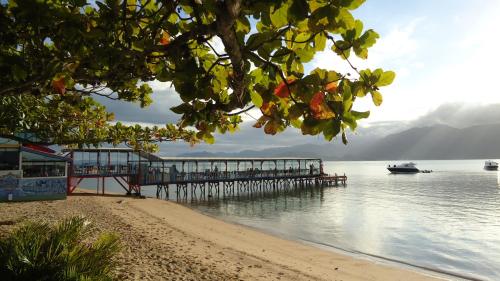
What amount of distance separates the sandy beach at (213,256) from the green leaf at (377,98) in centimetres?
620

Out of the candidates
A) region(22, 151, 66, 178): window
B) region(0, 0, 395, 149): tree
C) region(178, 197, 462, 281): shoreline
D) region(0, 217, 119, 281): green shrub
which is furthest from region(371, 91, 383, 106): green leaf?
region(22, 151, 66, 178): window

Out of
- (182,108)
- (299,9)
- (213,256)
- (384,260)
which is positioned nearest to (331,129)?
(299,9)

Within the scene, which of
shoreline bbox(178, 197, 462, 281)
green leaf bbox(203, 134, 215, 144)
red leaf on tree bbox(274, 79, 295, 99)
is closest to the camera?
red leaf on tree bbox(274, 79, 295, 99)

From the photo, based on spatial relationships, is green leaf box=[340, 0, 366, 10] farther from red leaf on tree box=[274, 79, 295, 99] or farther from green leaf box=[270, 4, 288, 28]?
red leaf on tree box=[274, 79, 295, 99]

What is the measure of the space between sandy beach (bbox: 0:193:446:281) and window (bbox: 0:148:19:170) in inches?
81.8

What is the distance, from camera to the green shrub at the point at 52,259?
4680 millimetres

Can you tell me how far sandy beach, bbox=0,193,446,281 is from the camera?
8586 millimetres

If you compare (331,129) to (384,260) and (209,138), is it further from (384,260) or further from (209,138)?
(384,260)

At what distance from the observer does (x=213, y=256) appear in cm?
1141

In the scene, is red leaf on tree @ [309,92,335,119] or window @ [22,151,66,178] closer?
red leaf on tree @ [309,92,335,119]

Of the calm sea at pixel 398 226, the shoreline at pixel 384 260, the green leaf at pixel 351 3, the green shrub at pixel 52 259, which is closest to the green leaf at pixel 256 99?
the green leaf at pixel 351 3

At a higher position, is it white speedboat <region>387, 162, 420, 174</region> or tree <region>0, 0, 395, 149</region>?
tree <region>0, 0, 395, 149</region>

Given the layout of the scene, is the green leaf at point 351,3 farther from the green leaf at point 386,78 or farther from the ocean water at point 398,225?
the ocean water at point 398,225

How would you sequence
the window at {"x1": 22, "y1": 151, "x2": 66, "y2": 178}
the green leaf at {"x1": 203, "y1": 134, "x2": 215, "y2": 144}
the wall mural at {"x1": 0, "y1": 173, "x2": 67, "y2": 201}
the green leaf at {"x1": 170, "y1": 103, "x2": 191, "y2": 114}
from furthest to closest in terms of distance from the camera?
the window at {"x1": 22, "y1": 151, "x2": 66, "y2": 178}
the wall mural at {"x1": 0, "y1": 173, "x2": 67, "y2": 201}
the green leaf at {"x1": 203, "y1": 134, "x2": 215, "y2": 144}
the green leaf at {"x1": 170, "y1": 103, "x2": 191, "y2": 114}
